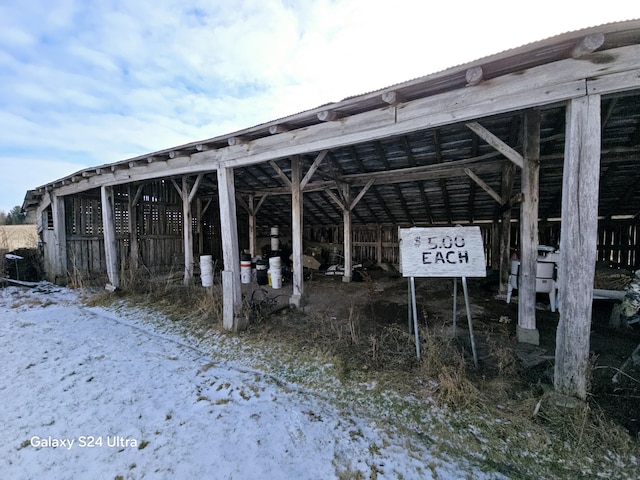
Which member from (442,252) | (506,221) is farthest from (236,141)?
(506,221)

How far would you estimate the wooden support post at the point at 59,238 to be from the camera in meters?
7.43

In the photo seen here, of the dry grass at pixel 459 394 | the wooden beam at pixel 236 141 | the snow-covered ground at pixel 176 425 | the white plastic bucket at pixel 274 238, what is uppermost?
the wooden beam at pixel 236 141

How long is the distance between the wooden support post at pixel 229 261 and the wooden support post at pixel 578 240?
392 centimetres

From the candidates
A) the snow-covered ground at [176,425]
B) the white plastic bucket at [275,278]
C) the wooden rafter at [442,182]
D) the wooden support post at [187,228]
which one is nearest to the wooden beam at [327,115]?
the wooden rafter at [442,182]

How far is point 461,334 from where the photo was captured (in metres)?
3.88

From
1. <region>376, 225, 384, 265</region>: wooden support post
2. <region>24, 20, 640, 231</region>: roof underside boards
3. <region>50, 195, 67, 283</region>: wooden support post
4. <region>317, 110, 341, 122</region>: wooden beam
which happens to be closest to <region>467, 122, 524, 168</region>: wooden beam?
<region>24, 20, 640, 231</region>: roof underside boards

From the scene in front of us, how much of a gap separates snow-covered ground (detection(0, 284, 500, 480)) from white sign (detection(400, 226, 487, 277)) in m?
1.64

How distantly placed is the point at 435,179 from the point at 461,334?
4294 millimetres

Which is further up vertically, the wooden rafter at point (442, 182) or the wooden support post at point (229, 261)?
the wooden rafter at point (442, 182)

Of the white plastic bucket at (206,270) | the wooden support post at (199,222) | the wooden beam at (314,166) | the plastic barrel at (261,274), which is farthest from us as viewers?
the wooden support post at (199,222)

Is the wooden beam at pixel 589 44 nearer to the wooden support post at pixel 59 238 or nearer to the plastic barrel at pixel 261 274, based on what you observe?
the plastic barrel at pixel 261 274

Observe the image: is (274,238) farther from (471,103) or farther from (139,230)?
(471,103)

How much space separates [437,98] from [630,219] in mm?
8830

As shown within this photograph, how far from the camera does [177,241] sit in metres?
9.58
